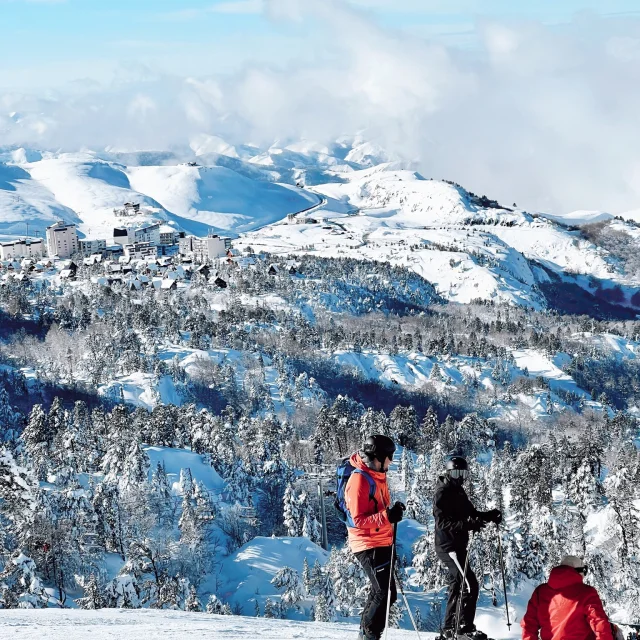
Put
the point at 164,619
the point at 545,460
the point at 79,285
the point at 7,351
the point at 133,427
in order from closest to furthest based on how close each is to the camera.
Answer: the point at 164,619 < the point at 133,427 < the point at 545,460 < the point at 7,351 < the point at 79,285

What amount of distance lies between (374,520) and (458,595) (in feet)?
5.16

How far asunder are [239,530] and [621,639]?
4100 cm

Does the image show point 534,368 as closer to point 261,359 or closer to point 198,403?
point 261,359

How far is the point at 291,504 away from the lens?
44.8 metres

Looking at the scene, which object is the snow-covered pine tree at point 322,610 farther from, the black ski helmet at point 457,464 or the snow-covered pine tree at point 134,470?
the black ski helmet at point 457,464

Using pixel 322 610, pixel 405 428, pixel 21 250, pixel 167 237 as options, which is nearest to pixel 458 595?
pixel 322 610

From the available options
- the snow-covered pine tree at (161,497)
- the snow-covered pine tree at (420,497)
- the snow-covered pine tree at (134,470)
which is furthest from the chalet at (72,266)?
the snow-covered pine tree at (161,497)

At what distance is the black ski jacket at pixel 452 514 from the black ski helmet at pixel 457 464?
7.0 inches

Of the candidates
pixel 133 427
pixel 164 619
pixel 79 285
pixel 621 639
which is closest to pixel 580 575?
pixel 621 639

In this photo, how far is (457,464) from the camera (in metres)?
8.46

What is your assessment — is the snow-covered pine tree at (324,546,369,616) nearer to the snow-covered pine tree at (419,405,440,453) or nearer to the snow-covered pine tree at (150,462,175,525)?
the snow-covered pine tree at (150,462,175,525)

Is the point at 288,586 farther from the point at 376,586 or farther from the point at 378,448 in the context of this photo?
the point at 378,448

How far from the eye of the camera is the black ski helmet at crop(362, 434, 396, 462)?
8211 millimetres

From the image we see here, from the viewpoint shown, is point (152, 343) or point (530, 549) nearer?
point (530, 549)
